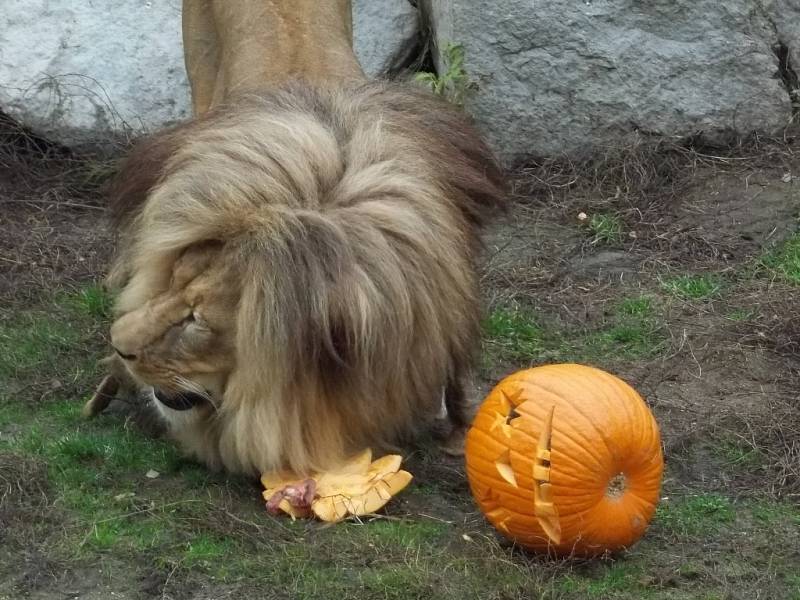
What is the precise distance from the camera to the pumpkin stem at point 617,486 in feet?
11.6

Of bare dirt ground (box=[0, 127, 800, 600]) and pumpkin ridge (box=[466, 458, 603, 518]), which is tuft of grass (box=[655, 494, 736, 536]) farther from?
pumpkin ridge (box=[466, 458, 603, 518])

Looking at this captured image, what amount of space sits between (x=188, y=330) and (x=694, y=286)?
9.32 feet

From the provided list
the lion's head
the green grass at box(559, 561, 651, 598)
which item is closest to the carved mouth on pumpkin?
the lion's head

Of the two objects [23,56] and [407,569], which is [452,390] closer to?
[407,569]

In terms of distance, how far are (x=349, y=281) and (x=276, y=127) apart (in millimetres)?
598

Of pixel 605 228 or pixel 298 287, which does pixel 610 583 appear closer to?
pixel 298 287

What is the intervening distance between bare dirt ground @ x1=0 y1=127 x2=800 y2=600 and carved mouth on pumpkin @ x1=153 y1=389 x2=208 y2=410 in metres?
0.29

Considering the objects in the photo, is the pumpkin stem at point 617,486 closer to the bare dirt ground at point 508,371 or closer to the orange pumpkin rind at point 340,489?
the bare dirt ground at point 508,371

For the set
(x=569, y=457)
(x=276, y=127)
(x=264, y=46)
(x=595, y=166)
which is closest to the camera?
(x=569, y=457)

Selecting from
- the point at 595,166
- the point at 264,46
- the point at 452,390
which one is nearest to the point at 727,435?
the point at 452,390

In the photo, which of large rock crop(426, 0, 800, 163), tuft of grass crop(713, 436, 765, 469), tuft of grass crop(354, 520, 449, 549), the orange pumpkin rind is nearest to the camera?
tuft of grass crop(354, 520, 449, 549)

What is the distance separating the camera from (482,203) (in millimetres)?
4195

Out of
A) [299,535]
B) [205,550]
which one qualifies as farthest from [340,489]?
[205,550]

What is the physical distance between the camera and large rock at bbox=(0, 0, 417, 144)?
712 cm
